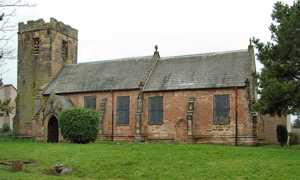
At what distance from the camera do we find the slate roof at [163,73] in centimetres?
3947

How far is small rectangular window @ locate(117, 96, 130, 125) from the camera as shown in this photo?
42.3 metres

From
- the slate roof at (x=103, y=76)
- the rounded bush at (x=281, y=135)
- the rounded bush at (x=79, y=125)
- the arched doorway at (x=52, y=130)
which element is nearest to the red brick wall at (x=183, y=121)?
the slate roof at (x=103, y=76)

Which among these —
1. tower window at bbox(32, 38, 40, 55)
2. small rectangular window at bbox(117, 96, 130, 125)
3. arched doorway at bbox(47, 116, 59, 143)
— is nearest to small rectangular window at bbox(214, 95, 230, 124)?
small rectangular window at bbox(117, 96, 130, 125)

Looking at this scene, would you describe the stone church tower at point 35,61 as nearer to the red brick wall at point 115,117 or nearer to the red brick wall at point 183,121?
the red brick wall at point 115,117

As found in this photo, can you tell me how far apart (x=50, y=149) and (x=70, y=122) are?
20.2ft

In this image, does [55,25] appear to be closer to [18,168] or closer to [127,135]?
[127,135]

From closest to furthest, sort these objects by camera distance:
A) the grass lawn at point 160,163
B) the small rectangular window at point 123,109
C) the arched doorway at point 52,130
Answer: the grass lawn at point 160,163 < the arched doorway at point 52,130 < the small rectangular window at point 123,109

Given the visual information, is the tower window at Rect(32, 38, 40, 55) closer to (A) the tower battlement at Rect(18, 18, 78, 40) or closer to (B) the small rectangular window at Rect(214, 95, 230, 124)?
(A) the tower battlement at Rect(18, 18, 78, 40)

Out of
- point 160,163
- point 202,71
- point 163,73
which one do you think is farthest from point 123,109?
point 160,163

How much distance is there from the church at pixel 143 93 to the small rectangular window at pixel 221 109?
0.09 metres

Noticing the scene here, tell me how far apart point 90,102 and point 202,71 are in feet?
38.7

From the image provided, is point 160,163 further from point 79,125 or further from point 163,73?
point 163,73

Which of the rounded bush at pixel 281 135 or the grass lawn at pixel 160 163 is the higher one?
the rounded bush at pixel 281 135

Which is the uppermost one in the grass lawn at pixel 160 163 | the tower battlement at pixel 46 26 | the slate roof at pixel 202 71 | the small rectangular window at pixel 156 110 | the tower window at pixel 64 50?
the tower battlement at pixel 46 26
